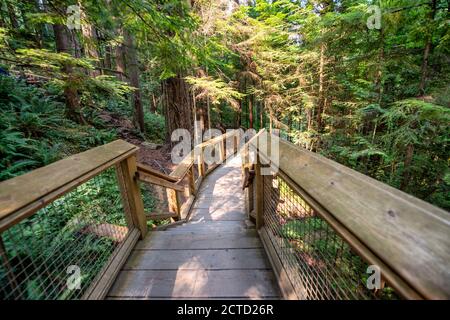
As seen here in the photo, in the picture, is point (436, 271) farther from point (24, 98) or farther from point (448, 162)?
point (24, 98)

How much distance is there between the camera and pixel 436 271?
54 centimetres

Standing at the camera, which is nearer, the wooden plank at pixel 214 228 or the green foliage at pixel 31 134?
the wooden plank at pixel 214 228

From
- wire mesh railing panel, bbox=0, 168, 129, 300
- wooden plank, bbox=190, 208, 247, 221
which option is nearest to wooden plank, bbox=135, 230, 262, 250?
wire mesh railing panel, bbox=0, 168, 129, 300

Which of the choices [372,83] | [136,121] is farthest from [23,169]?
[372,83]

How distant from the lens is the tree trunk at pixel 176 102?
6838 mm

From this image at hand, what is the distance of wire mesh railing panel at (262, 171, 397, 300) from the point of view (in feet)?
3.67

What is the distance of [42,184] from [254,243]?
1949mm

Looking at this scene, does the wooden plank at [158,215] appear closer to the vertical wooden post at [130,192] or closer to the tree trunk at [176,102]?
the vertical wooden post at [130,192]

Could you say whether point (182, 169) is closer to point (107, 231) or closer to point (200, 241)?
point (200, 241)

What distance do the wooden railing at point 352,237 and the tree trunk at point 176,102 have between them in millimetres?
5637

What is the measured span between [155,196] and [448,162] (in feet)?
20.9

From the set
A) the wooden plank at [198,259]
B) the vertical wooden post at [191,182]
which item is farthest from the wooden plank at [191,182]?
the wooden plank at [198,259]

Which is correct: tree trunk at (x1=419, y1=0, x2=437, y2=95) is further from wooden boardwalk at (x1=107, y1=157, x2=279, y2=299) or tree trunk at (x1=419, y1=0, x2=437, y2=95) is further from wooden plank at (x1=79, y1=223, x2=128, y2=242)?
wooden plank at (x1=79, y1=223, x2=128, y2=242)

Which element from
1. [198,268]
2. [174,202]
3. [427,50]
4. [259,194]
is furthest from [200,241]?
[427,50]
